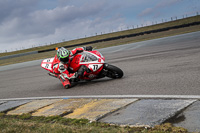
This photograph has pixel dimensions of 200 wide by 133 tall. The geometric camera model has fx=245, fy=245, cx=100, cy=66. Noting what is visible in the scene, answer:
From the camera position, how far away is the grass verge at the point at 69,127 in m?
3.50

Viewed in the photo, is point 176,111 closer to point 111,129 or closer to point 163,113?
point 163,113

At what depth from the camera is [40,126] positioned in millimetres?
4484

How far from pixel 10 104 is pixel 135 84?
3.71m

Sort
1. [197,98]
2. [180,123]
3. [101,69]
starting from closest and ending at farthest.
A: [180,123]
[197,98]
[101,69]

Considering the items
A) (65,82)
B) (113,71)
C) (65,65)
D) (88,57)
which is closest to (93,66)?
(88,57)

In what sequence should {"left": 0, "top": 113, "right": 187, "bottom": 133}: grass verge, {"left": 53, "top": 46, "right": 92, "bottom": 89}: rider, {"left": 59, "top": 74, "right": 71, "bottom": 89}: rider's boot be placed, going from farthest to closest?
{"left": 59, "top": 74, "right": 71, "bottom": 89}: rider's boot
{"left": 53, "top": 46, "right": 92, "bottom": 89}: rider
{"left": 0, "top": 113, "right": 187, "bottom": 133}: grass verge

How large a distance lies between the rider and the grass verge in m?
2.95

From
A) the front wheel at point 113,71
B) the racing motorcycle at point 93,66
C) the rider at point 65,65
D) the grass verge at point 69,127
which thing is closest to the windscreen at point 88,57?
the racing motorcycle at point 93,66

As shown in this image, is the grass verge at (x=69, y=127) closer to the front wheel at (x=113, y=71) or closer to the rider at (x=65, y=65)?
the rider at (x=65, y=65)

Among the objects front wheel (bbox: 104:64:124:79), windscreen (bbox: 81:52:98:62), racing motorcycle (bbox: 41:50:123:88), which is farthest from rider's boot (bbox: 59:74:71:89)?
front wheel (bbox: 104:64:124:79)

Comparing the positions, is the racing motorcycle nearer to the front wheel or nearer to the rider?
the front wheel

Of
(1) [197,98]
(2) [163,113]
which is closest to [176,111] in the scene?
(2) [163,113]

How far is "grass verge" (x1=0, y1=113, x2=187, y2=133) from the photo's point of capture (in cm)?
350

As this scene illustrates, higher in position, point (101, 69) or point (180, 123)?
point (101, 69)
